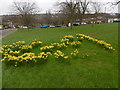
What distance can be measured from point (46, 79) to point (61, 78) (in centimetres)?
44

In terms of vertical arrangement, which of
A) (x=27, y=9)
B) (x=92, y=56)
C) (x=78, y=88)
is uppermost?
(x=27, y=9)

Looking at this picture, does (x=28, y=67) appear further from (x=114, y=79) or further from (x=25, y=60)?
(x=114, y=79)

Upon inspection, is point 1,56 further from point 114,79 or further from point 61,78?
point 114,79

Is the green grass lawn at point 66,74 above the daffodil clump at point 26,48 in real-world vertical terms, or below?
below

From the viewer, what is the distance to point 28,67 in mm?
3656

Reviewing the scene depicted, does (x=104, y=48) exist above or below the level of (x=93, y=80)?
above

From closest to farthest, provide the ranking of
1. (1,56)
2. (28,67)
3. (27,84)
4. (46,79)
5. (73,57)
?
1. (27,84)
2. (46,79)
3. (28,67)
4. (73,57)
5. (1,56)

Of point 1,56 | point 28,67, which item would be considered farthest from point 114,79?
point 1,56

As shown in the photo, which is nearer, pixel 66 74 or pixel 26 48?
pixel 66 74

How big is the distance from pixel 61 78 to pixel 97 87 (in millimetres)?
1005

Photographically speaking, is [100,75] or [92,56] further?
[92,56]

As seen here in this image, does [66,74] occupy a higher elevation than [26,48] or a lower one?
lower

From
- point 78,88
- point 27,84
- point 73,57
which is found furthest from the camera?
point 73,57

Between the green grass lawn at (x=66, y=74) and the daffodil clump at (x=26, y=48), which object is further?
the daffodil clump at (x=26, y=48)
